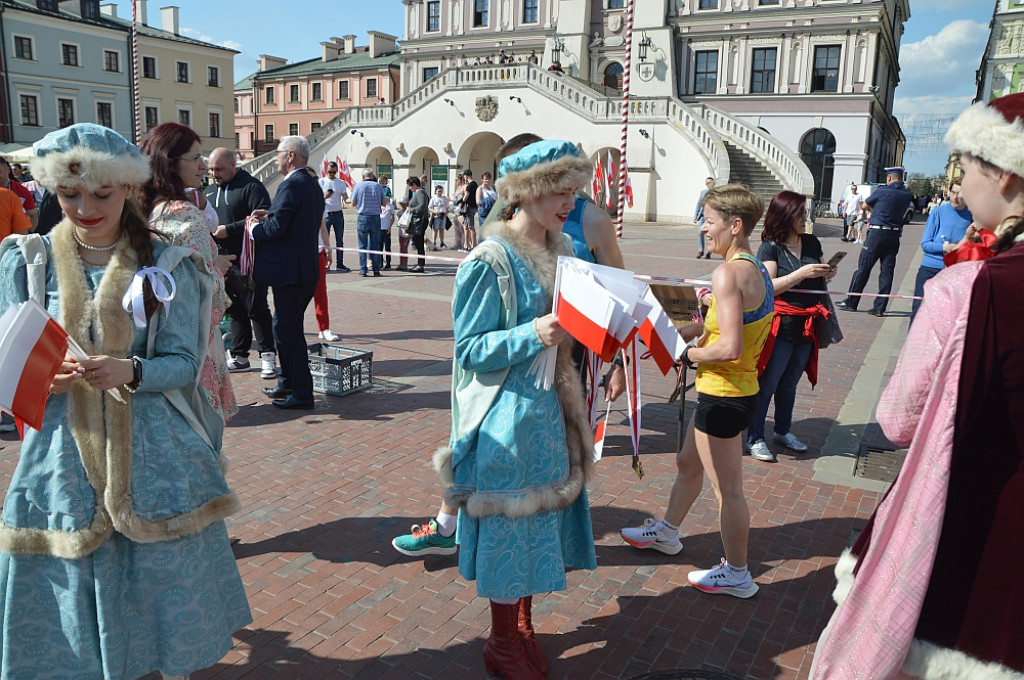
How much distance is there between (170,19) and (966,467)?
62909 mm

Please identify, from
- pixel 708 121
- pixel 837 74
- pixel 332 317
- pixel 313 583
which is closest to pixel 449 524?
pixel 313 583

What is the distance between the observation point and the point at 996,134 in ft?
5.82

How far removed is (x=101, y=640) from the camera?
87.8 inches

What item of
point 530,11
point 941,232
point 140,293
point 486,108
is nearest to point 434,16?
point 530,11

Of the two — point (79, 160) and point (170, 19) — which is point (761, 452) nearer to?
point (79, 160)

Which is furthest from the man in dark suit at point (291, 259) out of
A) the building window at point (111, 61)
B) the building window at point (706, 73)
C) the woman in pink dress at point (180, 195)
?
the building window at point (111, 61)

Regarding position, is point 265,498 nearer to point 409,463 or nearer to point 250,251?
point 409,463

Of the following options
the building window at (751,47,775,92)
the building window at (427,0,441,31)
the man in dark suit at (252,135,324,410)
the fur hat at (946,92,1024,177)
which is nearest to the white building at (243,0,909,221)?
the building window at (751,47,775,92)

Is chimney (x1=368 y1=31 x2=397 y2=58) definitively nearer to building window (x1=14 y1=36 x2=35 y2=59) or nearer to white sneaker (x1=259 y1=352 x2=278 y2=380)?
building window (x1=14 y1=36 x2=35 y2=59)

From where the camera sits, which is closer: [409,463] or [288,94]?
[409,463]

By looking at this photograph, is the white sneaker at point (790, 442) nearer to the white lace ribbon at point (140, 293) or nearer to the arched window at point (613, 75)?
the white lace ribbon at point (140, 293)

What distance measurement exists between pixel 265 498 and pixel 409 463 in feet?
3.40

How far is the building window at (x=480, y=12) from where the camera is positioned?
155 feet

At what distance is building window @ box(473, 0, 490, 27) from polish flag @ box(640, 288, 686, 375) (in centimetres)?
4907
